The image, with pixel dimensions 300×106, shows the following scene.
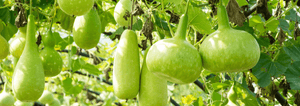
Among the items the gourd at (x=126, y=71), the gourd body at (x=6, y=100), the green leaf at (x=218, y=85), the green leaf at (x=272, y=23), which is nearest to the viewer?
the gourd at (x=126, y=71)

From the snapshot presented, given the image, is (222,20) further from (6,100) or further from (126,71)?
(6,100)

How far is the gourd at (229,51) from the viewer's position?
26.2 inches

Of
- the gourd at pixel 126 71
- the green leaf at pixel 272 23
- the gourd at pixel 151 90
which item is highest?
the gourd at pixel 126 71

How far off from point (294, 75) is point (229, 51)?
1.27 meters

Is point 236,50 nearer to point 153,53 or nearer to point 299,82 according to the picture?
Result: point 153,53

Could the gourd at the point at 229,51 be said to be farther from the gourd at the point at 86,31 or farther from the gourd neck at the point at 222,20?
the gourd at the point at 86,31

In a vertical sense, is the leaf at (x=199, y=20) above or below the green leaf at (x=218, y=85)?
above

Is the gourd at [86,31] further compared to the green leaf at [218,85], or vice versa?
the green leaf at [218,85]

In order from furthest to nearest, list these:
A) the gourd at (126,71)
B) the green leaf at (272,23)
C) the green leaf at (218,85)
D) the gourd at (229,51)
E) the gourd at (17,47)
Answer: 1. the green leaf at (218,85)
2. the green leaf at (272,23)
3. the gourd at (17,47)
4. the gourd at (126,71)
5. the gourd at (229,51)

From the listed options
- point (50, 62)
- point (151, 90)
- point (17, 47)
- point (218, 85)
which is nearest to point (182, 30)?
point (151, 90)

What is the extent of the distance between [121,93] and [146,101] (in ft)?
0.29

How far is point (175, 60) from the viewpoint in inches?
26.7

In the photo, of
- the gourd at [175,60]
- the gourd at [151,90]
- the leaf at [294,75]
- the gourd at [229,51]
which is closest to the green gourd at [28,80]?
the gourd at [151,90]

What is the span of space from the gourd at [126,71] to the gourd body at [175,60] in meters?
0.20
